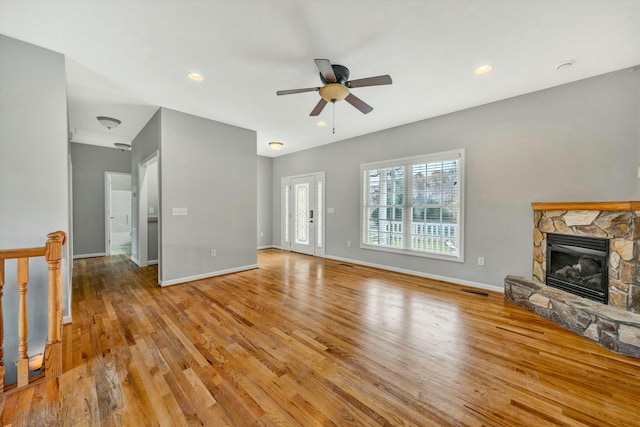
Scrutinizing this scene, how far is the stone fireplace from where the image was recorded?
2234 mm

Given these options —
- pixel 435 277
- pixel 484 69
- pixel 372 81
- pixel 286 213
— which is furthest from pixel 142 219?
pixel 484 69

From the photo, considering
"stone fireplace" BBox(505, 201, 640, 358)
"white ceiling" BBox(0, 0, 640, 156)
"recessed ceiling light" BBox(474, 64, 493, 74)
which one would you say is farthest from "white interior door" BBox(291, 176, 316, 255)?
"stone fireplace" BBox(505, 201, 640, 358)

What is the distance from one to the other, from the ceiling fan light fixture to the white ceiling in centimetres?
31

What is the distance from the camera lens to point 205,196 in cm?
427

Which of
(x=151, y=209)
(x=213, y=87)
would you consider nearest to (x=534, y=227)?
(x=213, y=87)

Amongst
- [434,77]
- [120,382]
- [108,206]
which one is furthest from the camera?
[108,206]

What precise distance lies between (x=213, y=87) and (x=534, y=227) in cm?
460

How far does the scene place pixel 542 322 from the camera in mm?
2656

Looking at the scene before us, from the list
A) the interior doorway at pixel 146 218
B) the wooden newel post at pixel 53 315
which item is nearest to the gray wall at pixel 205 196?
the interior doorway at pixel 146 218

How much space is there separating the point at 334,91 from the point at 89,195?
22.3ft

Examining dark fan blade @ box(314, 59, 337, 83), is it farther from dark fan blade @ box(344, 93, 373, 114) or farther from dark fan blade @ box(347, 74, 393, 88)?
dark fan blade @ box(344, 93, 373, 114)

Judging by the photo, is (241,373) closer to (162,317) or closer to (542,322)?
(162,317)

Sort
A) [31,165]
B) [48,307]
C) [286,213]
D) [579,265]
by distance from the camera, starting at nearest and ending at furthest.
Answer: [48,307] → [31,165] → [579,265] → [286,213]

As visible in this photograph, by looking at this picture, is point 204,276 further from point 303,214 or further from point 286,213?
point 286,213
